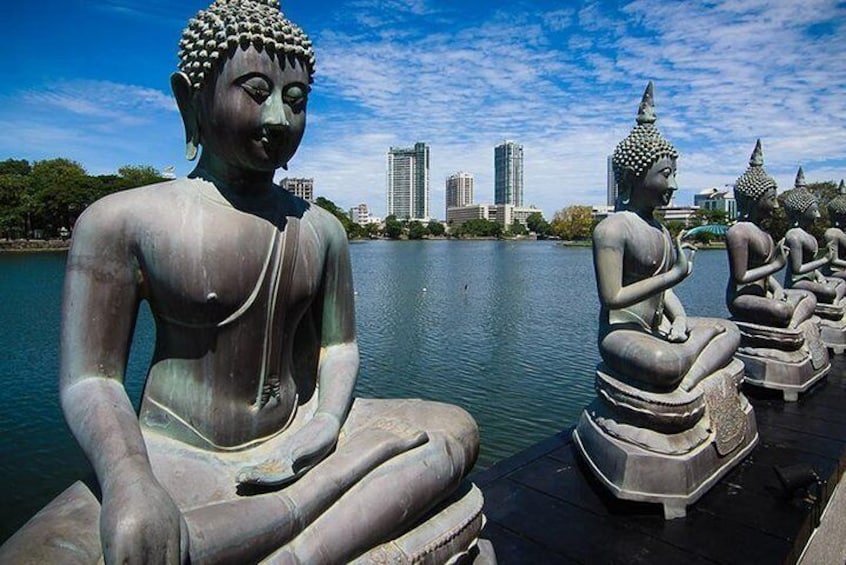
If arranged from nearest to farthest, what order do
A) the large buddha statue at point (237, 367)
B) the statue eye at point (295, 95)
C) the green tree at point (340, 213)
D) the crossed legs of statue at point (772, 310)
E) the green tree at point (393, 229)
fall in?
the large buddha statue at point (237, 367) < the statue eye at point (295, 95) < the crossed legs of statue at point (772, 310) < the green tree at point (340, 213) < the green tree at point (393, 229)

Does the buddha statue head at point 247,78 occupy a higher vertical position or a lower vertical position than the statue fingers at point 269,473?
higher

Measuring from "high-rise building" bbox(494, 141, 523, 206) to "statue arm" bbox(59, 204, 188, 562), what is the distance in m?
164

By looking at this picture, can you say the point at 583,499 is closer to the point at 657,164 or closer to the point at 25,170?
the point at 657,164

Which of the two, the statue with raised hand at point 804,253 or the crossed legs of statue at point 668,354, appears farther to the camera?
the statue with raised hand at point 804,253

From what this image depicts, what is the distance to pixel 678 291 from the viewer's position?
940 inches

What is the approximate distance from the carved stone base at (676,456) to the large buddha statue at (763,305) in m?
2.12

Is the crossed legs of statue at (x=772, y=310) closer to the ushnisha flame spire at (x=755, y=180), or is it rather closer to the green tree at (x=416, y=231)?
the ushnisha flame spire at (x=755, y=180)

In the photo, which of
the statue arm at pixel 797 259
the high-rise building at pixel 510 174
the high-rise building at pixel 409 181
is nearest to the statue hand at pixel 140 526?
the statue arm at pixel 797 259

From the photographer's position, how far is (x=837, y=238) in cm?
983

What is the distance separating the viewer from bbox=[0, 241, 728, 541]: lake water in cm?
863

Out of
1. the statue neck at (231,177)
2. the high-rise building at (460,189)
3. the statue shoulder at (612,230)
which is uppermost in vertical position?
the high-rise building at (460,189)

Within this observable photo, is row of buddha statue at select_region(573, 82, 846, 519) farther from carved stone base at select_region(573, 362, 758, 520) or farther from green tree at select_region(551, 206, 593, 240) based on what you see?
green tree at select_region(551, 206, 593, 240)

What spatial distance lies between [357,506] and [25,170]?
3036 inches

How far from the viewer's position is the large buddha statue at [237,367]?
7.92 ft
